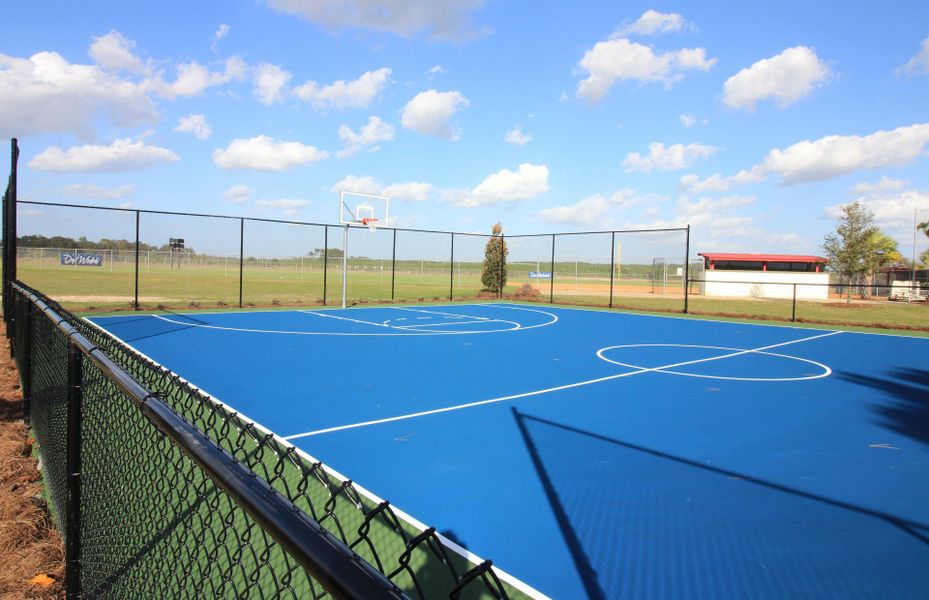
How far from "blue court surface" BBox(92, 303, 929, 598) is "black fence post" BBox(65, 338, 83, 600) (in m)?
2.03

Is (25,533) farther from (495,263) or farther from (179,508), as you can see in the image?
(495,263)

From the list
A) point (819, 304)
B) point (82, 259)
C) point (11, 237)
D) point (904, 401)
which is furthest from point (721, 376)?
point (82, 259)

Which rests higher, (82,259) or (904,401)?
(82,259)

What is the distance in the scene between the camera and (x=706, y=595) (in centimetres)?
307

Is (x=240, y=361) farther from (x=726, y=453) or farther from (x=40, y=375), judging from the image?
(x=726, y=453)

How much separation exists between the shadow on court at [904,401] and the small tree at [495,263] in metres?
18.6

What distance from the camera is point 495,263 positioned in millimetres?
27766

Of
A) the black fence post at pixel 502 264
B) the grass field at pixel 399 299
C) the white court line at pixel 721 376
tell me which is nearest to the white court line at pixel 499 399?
the white court line at pixel 721 376

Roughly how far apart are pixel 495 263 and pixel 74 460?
25705 millimetres

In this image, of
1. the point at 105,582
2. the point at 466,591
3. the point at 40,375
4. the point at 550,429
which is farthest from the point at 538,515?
the point at 40,375

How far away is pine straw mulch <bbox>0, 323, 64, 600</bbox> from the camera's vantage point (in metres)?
3.03

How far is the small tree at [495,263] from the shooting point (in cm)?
2731

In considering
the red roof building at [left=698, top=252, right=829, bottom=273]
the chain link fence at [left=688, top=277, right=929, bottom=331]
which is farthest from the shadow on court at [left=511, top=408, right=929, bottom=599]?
the red roof building at [left=698, top=252, right=829, bottom=273]

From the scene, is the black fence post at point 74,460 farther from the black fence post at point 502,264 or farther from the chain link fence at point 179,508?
the black fence post at point 502,264
